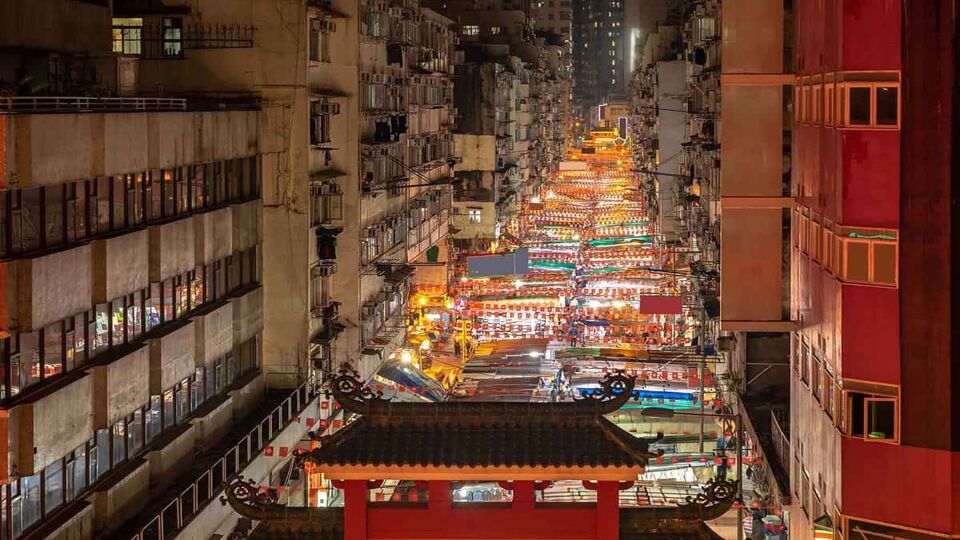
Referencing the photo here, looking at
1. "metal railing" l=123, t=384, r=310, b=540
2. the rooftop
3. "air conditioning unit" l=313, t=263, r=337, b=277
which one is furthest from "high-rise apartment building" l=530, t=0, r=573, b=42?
the rooftop

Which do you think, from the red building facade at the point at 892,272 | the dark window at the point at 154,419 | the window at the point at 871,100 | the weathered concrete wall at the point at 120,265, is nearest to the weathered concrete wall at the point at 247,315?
the dark window at the point at 154,419

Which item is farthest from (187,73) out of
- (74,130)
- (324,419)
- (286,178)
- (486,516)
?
(486,516)

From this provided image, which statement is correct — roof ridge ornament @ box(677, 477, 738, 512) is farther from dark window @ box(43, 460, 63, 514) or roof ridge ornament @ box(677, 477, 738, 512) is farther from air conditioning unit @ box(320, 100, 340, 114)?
air conditioning unit @ box(320, 100, 340, 114)

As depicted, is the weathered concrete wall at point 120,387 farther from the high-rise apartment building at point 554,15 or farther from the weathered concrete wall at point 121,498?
the high-rise apartment building at point 554,15

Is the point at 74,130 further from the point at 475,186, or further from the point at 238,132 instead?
the point at 475,186

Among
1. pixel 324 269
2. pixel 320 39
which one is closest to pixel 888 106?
pixel 324 269

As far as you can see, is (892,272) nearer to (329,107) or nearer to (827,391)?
(827,391)
